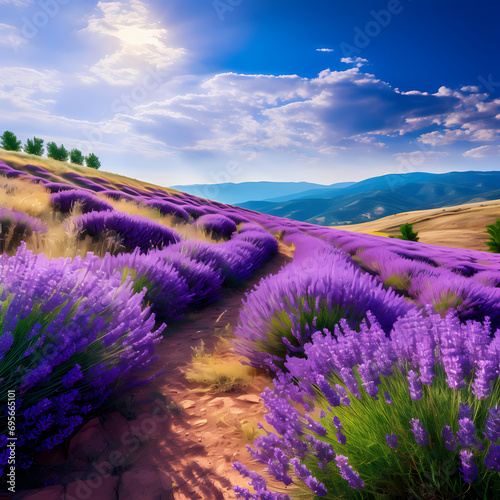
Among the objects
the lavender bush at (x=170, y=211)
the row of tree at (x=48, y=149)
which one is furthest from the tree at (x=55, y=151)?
the lavender bush at (x=170, y=211)

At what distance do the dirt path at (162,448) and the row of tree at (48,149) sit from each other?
189 feet

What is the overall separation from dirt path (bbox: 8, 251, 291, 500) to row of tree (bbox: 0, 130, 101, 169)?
57.6 meters

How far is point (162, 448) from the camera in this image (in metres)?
1.42

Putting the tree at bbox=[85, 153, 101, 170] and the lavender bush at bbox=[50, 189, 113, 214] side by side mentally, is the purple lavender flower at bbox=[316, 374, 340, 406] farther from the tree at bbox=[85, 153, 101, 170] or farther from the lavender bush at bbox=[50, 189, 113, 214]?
the tree at bbox=[85, 153, 101, 170]

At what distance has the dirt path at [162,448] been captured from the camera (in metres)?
1.18

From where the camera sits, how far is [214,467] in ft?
4.28

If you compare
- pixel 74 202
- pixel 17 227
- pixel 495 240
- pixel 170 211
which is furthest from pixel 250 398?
pixel 495 240

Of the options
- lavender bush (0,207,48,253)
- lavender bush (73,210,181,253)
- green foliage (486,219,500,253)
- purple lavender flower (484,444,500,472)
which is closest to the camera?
purple lavender flower (484,444,500,472)

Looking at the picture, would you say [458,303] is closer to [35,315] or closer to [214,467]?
[214,467]

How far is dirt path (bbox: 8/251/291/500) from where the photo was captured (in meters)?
1.18

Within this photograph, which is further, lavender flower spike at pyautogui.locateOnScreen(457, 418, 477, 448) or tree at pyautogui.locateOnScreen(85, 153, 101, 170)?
tree at pyautogui.locateOnScreen(85, 153, 101, 170)

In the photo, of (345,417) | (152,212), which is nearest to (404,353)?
(345,417)

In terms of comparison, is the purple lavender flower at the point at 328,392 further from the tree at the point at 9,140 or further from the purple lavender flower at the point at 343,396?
the tree at the point at 9,140

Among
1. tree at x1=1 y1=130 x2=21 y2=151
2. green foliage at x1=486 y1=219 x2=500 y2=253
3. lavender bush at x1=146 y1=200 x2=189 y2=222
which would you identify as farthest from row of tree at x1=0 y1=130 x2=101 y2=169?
green foliage at x1=486 y1=219 x2=500 y2=253
